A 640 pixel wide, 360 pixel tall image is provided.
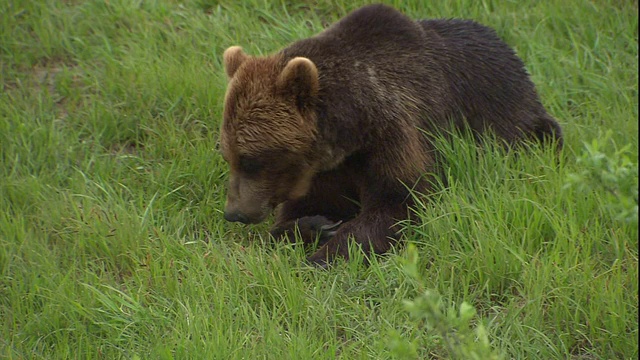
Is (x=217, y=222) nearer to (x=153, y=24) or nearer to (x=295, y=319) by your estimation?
(x=295, y=319)

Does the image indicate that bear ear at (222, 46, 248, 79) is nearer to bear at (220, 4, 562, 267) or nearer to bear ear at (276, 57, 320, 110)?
bear at (220, 4, 562, 267)

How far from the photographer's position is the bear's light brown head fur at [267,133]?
15.6ft

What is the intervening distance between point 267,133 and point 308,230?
29.3 inches

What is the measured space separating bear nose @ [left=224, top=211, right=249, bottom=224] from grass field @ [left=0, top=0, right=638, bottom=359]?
158 millimetres

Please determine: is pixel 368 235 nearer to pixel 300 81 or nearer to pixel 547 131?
pixel 300 81

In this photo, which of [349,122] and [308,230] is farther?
[308,230]

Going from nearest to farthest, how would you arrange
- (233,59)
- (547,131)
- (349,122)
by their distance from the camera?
(349,122) < (233,59) < (547,131)

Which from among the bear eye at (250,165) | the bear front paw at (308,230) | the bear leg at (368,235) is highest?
the bear eye at (250,165)

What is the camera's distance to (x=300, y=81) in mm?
4699

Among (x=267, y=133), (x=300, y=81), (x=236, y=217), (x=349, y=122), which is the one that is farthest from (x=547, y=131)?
(x=236, y=217)

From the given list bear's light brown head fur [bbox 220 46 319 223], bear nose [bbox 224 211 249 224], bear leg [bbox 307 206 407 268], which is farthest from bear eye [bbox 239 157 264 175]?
bear leg [bbox 307 206 407 268]

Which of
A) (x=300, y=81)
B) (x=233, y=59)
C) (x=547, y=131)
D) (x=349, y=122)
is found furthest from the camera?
(x=547, y=131)

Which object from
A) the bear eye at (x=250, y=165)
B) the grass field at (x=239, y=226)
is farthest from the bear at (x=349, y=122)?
the grass field at (x=239, y=226)

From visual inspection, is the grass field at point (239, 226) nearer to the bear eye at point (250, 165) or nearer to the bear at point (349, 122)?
the bear at point (349, 122)
